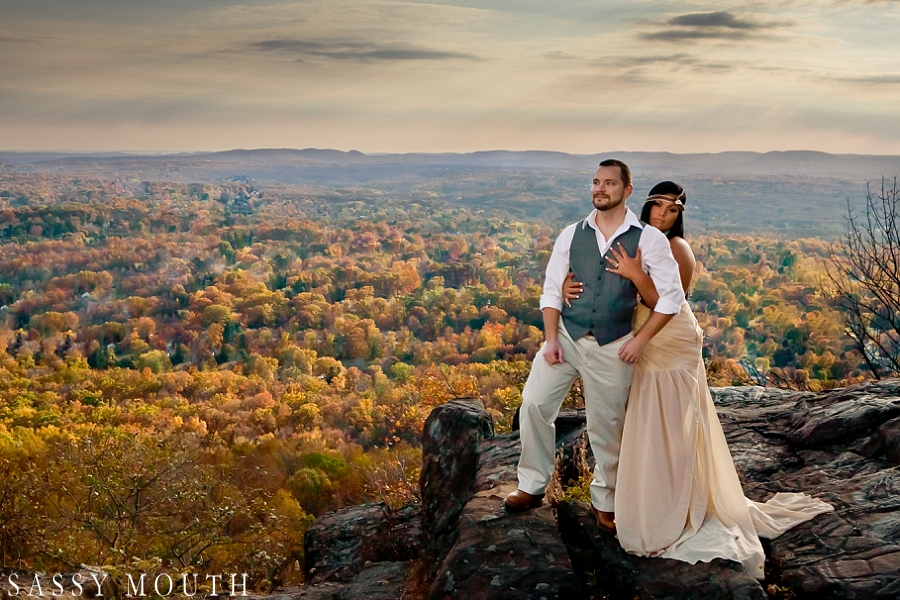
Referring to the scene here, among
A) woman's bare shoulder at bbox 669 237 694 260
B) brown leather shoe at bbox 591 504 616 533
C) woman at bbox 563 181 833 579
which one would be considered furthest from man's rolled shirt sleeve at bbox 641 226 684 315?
brown leather shoe at bbox 591 504 616 533

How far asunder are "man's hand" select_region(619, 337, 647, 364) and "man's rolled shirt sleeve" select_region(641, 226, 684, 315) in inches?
7.7

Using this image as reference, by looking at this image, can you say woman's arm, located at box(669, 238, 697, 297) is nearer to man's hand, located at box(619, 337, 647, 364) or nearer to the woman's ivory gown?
the woman's ivory gown

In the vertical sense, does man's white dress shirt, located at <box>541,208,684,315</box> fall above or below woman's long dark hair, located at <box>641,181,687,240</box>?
below

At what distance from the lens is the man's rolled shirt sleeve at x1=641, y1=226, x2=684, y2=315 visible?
3953mm

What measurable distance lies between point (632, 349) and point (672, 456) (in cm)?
75

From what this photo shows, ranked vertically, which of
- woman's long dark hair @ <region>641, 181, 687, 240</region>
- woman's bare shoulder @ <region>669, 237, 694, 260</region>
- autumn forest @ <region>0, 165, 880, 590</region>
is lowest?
autumn forest @ <region>0, 165, 880, 590</region>

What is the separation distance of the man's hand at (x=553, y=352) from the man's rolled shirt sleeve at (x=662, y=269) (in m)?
0.59

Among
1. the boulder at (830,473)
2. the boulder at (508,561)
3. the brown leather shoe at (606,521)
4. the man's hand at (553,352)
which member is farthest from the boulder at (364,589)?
the boulder at (830,473)

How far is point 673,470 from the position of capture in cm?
426

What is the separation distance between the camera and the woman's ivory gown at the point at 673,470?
419cm

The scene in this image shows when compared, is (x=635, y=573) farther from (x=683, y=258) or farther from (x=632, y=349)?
(x=683, y=258)

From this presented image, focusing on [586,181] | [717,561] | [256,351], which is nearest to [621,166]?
[717,561]

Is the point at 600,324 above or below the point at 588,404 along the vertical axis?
above

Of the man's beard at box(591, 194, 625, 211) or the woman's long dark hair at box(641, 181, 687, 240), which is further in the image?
the woman's long dark hair at box(641, 181, 687, 240)
